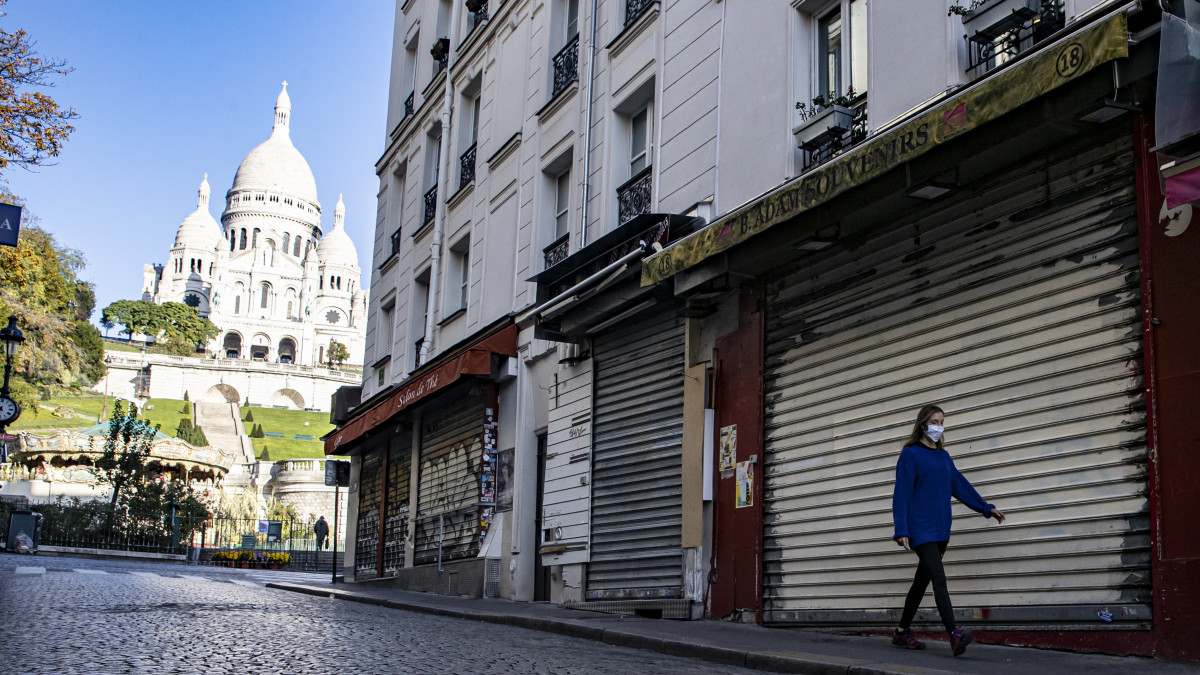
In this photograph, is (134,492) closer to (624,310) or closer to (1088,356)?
(624,310)

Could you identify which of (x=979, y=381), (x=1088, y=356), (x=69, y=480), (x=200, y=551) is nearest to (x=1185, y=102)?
(x=1088, y=356)

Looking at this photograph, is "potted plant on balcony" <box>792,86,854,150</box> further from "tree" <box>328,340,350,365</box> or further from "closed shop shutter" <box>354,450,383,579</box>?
"tree" <box>328,340,350,365</box>

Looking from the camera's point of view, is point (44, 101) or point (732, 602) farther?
point (44, 101)

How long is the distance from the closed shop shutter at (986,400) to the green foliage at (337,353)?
467ft

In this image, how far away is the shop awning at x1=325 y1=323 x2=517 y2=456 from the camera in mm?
16391

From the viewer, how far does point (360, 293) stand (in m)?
174

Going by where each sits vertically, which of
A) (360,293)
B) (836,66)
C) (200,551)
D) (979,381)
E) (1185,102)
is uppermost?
(360,293)

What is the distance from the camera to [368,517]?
944 inches

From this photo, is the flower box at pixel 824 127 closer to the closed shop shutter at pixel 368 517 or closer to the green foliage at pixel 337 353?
the closed shop shutter at pixel 368 517

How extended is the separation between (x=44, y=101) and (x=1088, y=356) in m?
13.2

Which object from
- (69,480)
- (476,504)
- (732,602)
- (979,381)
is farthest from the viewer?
(69,480)

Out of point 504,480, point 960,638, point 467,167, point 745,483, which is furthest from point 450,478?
point 960,638

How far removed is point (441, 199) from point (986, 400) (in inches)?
575

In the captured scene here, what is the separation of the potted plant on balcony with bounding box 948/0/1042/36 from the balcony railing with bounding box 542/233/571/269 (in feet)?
25.8
